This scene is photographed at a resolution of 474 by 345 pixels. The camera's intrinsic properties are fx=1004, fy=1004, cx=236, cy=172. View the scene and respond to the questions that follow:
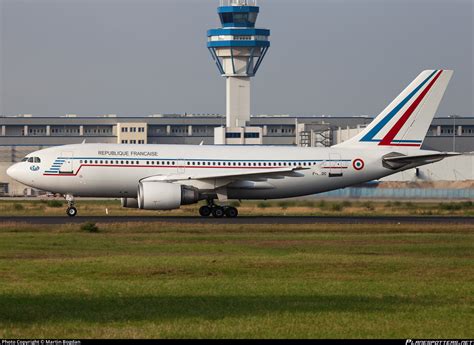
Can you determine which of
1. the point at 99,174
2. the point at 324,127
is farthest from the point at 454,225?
the point at 324,127

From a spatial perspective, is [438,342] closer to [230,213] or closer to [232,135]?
[230,213]

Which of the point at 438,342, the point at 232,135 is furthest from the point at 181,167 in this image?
the point at 232,135

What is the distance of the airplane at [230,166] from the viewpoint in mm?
49656

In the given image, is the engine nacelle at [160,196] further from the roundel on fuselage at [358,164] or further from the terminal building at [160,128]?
the terminal building at [160,128]

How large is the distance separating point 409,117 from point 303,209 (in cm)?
940

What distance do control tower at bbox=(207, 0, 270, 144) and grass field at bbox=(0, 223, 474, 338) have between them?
327 feet

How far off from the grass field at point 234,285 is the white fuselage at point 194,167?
1245 centimetres

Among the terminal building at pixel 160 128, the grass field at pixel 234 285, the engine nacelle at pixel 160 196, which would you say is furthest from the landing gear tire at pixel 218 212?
the terminal building at pixel 160 128

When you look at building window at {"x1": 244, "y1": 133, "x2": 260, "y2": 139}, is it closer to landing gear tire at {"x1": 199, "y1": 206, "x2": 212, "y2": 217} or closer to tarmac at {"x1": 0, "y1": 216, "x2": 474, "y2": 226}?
tarmac at {"x1": 0, "y1": 216, "x2": 474, "y2": 226}

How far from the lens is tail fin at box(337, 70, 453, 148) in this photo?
5397cm

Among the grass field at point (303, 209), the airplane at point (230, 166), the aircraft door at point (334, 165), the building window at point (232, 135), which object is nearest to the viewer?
the airplane at point (230, 166)

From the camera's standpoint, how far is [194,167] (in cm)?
5084

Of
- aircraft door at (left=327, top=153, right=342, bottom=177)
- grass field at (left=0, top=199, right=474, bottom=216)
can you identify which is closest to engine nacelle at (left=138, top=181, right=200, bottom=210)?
grass field at (left=0, top=199, right=474, bottom=216)

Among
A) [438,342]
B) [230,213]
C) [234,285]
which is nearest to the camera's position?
[438,342]
